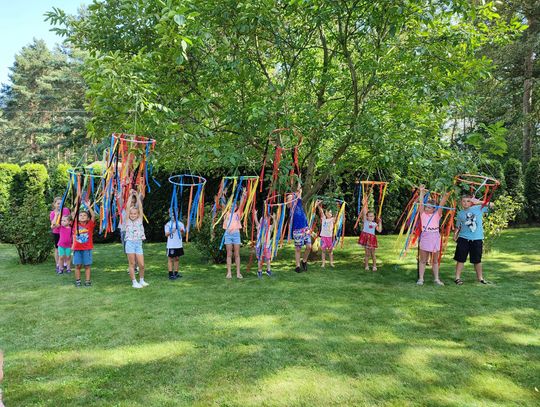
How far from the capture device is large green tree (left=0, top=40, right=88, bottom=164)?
98.8 feet

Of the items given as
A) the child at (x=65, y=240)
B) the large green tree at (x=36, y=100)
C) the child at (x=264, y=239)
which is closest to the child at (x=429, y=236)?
the child at (x=264, y=239)

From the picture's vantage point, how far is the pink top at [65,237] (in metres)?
6.77

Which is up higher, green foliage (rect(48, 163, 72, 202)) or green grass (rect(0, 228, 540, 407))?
green foliage (rect(48, 163, 72, 202))

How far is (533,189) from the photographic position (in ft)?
45.9

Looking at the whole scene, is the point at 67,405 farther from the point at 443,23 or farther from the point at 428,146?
the point at 443,23

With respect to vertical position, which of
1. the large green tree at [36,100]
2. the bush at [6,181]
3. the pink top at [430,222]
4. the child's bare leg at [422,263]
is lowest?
the child's bare leg at [422,263]

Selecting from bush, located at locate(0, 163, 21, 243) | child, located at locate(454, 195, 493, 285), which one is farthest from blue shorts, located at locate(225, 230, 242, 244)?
bush, located at locate(0, 163, 21, 243)

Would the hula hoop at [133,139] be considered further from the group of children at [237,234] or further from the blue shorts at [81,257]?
the blue shorts at [81,257]

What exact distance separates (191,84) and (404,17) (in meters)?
3.24

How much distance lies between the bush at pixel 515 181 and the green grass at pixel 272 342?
8468 millimetres

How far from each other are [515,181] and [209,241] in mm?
11497

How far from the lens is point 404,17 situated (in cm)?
562

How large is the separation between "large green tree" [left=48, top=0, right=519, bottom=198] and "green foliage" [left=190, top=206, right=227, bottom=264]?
1274 mm

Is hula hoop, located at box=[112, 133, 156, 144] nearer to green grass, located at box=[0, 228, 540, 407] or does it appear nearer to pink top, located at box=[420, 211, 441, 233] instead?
green grass, located at box=[0, 228, 540, 407]
